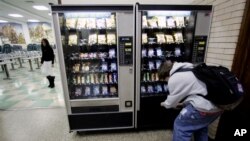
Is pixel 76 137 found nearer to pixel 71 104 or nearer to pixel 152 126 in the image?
pixel 71 104

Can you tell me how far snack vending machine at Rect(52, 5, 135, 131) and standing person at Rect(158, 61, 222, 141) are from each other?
697 millimetres

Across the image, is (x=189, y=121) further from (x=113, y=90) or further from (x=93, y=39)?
(x=93, y=39)

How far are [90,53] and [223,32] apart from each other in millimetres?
1850

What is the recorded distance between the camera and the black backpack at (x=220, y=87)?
1.15 m

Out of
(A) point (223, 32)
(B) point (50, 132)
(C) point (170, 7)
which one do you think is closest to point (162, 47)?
(C) point (170, 7)

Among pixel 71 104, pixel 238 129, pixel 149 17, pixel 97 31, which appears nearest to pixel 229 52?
pixel 238 129

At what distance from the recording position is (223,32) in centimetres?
176

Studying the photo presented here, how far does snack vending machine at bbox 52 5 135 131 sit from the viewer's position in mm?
1883

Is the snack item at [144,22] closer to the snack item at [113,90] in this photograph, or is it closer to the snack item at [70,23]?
→ the snack item at [70,23]

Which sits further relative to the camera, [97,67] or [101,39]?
[97,67]

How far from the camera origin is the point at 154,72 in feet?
7.64

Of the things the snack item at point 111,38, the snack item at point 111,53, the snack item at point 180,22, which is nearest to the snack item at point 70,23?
the snack item at point 111,38

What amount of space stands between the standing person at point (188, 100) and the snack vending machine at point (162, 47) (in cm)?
68

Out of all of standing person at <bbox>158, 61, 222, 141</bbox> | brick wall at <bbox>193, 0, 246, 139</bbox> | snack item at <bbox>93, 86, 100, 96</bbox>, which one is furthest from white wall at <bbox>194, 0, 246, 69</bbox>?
snack item at <bbox>93, 86, 100, 96</bbox>
